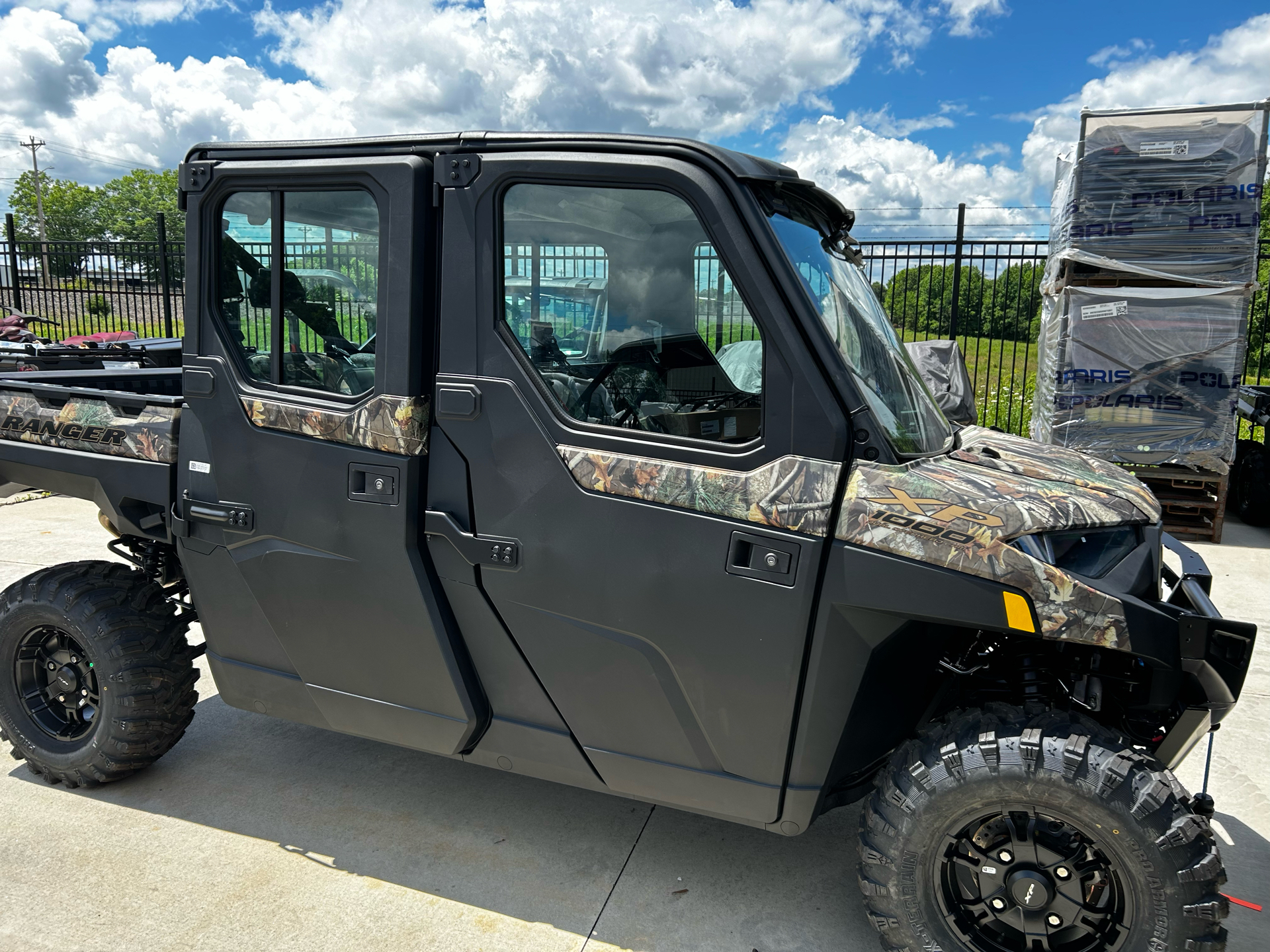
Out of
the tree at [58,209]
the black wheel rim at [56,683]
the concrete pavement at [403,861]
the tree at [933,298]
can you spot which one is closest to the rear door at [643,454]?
the concrete pavement at [403,861]

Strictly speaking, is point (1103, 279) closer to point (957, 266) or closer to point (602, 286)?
point (957, 266)

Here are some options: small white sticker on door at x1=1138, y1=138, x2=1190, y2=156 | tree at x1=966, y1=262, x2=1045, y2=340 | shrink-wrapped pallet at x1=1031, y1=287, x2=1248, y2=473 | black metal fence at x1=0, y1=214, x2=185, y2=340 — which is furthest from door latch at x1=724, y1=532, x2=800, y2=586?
black metal fence at x1=0, y1=214, x2=185, y2=340

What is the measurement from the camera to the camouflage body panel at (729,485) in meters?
2.26

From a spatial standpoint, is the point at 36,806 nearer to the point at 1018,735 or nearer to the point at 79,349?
the point at 79,349

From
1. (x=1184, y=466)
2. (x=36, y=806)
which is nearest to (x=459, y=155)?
(x=36, y=806)

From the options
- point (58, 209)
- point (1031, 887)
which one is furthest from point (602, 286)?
point (58, 209)

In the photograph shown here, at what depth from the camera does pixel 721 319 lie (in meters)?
2.41

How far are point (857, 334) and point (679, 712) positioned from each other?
1.19 metres

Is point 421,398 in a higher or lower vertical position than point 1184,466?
higher

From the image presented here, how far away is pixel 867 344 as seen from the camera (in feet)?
8.29

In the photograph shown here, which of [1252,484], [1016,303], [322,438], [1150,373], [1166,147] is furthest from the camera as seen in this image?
[1016,303]

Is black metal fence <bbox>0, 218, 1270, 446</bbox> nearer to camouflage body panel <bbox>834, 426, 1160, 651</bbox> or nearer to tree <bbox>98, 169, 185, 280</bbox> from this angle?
camouflage body panel <bbox>834, 426, 1160, 651</bbox>

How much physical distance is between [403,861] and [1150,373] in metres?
6.45

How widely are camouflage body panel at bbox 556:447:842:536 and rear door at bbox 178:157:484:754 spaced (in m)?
0.60
